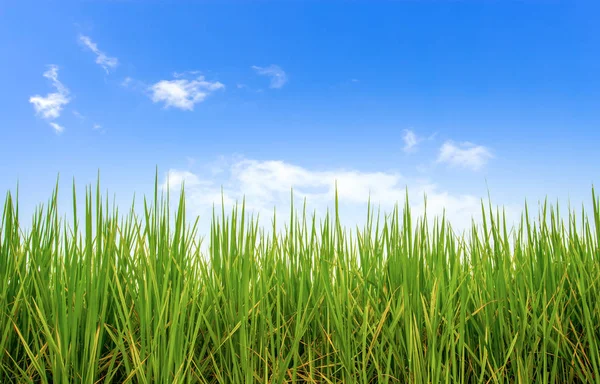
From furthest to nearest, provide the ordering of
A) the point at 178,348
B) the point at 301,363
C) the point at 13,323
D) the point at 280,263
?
the point at 280,263, the point at 301,363, the point at 13,323, the point at 178,348

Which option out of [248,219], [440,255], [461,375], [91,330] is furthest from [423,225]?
[91,330]

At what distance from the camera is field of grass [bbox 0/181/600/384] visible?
210 centimetres

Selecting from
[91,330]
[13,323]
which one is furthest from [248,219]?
[13,323]

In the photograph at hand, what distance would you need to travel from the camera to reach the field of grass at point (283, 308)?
2.10 metres

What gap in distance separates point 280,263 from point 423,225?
74cm

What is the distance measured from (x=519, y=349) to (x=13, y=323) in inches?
90.5

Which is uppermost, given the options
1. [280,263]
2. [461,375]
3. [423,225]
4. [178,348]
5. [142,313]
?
[423,225]

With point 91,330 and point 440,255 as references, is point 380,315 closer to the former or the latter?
point 440,255

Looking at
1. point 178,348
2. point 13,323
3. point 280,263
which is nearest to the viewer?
point 178,348

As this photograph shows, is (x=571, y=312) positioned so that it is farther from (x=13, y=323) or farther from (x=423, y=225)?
(x=13, y=323)

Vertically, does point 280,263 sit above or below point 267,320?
above

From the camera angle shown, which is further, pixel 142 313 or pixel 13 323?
pixel 13 323

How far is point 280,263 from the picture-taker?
2.52 metres

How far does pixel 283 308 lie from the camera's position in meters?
2.44
